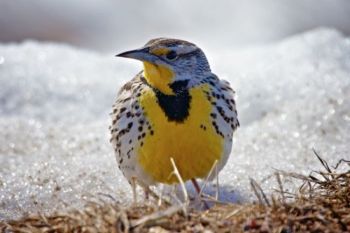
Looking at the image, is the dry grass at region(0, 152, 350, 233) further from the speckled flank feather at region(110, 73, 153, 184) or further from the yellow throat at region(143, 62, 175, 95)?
the yellow throat at region(143, 62, 175, 95)

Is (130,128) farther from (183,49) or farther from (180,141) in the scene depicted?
(183,49)

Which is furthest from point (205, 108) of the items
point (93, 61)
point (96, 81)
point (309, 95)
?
point (93, 61)

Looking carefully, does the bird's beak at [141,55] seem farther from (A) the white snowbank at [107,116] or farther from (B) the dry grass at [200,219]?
(B) the dry grass at [200,219]

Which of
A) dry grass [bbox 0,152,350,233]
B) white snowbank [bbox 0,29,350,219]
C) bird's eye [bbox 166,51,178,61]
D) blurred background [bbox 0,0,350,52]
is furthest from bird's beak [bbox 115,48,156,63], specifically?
blurred background [bbox 0,0,350,52]

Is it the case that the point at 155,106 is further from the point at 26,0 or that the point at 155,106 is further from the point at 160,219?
the point at 26,0

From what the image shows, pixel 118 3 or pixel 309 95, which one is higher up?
pixel 118 3

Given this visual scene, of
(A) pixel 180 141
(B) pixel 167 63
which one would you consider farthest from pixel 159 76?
(A) pixel 180 141

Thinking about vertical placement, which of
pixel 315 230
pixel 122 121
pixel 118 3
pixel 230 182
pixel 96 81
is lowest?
pixel 315 230
